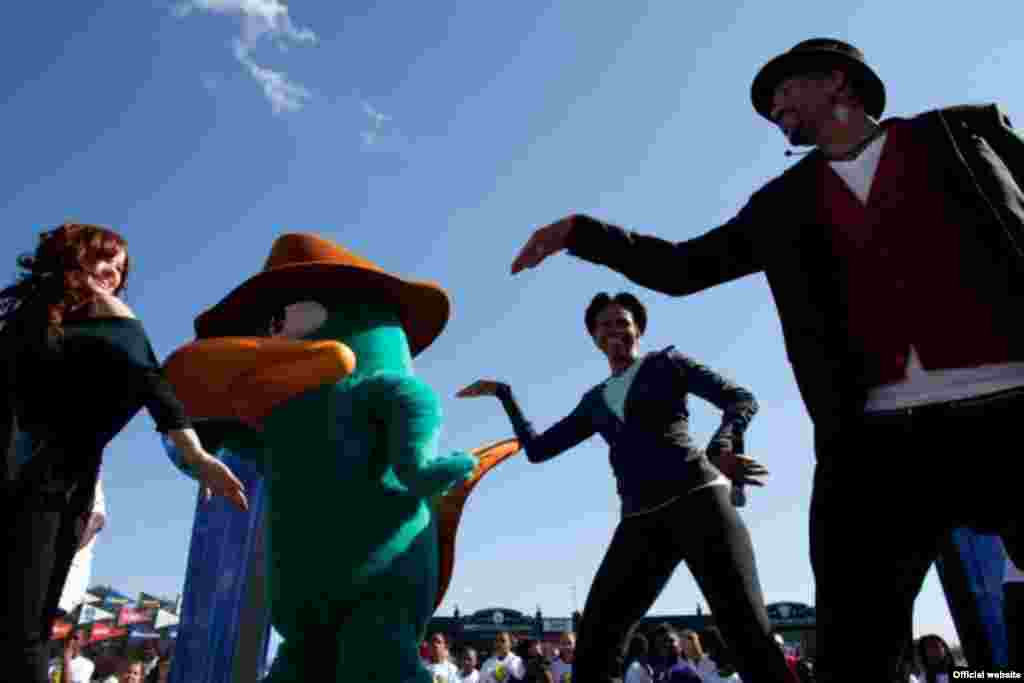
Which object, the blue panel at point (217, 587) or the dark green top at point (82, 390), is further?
the blue panel at point (217, 587)

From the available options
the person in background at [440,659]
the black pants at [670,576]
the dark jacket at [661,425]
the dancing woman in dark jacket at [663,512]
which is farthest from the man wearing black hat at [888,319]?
the person in background at [440,659]

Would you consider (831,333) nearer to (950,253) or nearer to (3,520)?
(950,253)

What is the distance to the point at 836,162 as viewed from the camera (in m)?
1.89

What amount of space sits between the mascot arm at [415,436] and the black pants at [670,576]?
2.33 ft

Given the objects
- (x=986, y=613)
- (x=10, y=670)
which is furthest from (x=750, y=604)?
(x=986, y=613)

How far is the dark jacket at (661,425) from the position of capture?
3.06 meters

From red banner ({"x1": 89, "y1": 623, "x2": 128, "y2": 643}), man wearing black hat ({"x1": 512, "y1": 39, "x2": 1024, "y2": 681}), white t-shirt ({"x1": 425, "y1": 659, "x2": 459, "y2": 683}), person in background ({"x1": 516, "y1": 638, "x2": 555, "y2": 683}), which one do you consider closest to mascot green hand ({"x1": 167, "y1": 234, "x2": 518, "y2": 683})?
man wearing black hat ({"x1": 512, "y1": 39, "x2": 1024, "y2": 681})

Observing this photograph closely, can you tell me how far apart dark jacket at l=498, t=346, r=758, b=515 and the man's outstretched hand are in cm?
107

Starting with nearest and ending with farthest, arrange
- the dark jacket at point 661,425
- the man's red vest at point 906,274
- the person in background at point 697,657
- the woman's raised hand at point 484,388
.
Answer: the man's red vest at point 906,274 → the dark jacket at point 661,425 → the woman's raised hand at point 484,388 → the person in background at point 697,657

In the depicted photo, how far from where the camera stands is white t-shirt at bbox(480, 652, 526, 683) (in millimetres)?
9906

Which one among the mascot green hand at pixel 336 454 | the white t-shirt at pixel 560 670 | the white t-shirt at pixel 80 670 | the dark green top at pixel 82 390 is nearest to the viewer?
the dark green top at pixel 82 390

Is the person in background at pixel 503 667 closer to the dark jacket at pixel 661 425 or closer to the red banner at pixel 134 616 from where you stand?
the dark jacket at pixel 661 425

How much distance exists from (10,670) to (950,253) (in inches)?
83.8

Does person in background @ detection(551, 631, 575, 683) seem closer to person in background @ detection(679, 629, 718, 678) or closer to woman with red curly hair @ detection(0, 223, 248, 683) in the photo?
person in background @ detection(679, 629, 718, 678)
